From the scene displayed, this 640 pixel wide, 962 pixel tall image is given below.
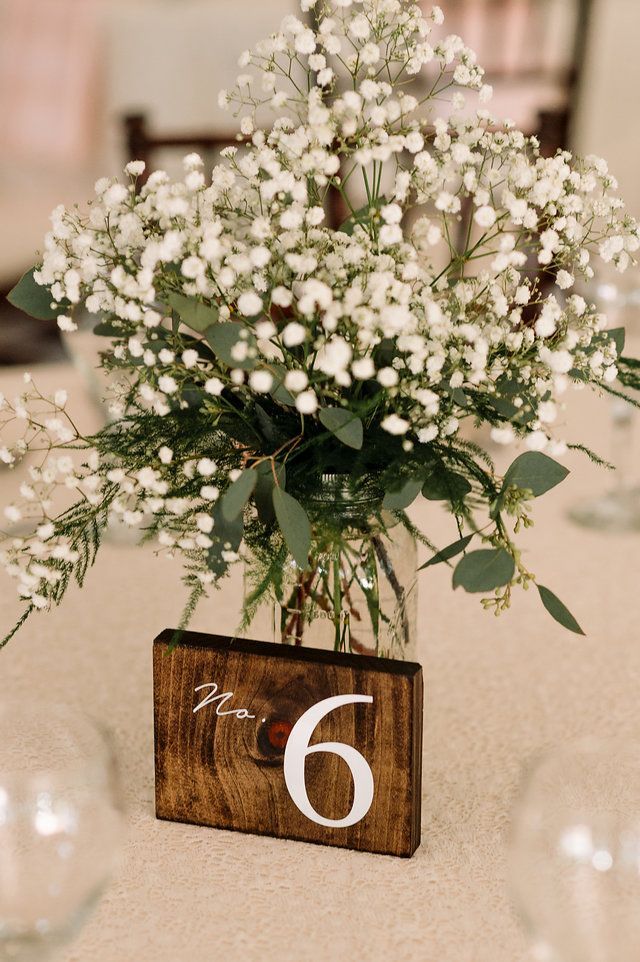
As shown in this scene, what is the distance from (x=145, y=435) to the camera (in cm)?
77

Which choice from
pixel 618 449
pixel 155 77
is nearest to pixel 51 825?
pixel 618 449

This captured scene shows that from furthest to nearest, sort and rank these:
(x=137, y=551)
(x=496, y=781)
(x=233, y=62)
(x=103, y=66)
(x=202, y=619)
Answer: (x=103, y=66) < (x=233, y=62) < (x=137, y=551) < (x=202, y=619) < (x=496, y=781)

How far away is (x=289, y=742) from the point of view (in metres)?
0.76

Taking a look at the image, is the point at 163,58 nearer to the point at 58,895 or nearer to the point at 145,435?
the point at 145,435

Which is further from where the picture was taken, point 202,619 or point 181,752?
point 202,619

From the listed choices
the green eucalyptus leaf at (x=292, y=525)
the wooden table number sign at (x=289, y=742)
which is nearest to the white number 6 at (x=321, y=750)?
the wooden table number sign at (x=289, y=742)

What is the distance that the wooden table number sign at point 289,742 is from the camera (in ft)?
2.43

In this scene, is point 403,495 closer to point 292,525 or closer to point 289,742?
point 292,525

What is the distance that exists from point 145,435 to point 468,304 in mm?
234

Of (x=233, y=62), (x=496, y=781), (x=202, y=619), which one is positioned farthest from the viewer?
(x=233, y=62)

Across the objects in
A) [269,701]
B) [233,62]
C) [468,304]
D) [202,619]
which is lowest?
[269,701]

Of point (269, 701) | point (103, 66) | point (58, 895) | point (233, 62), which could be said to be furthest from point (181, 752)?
point (103, 66)

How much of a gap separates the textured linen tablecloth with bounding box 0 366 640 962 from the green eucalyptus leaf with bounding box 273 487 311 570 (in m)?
0.22

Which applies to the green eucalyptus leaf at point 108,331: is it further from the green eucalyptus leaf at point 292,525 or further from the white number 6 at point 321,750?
the white number 6 at point 321,750
